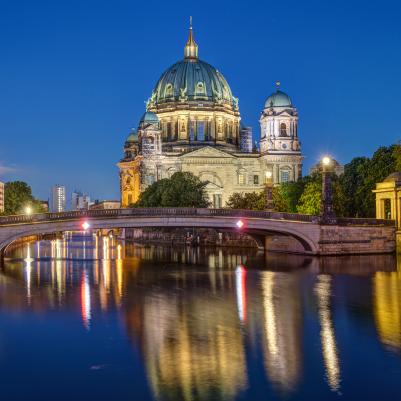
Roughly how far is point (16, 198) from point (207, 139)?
40383mm

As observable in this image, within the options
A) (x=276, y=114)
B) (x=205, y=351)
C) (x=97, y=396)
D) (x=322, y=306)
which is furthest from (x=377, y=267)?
(x=276, y=114)

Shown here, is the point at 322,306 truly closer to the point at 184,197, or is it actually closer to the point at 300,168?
the point at 184,197

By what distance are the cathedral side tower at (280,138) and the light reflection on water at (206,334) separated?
80292 mm

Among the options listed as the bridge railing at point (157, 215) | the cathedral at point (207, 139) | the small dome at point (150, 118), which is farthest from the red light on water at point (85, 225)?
the small dome at point (150, 118)

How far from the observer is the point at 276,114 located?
12656cm

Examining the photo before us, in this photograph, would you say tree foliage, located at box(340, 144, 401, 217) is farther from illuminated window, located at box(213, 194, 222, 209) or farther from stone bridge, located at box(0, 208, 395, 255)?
illuminated window, located at box(213, 194, 222, 209)

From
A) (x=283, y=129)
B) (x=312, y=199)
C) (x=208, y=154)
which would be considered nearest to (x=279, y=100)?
(x=283, y=129)

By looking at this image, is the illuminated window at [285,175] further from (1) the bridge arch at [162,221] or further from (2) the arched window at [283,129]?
(1) the bridge arch at [162,221]

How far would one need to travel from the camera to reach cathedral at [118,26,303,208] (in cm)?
12762

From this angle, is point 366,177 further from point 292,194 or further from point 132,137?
point 132,137

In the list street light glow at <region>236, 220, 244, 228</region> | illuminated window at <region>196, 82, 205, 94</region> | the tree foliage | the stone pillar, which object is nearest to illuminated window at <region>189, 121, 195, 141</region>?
illuminated window at <region>196, 82, 205, 94</region>

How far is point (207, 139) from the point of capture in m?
137

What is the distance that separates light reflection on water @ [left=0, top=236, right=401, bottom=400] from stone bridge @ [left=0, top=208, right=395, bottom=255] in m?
7.94

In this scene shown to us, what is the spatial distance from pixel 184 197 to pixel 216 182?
112ft
